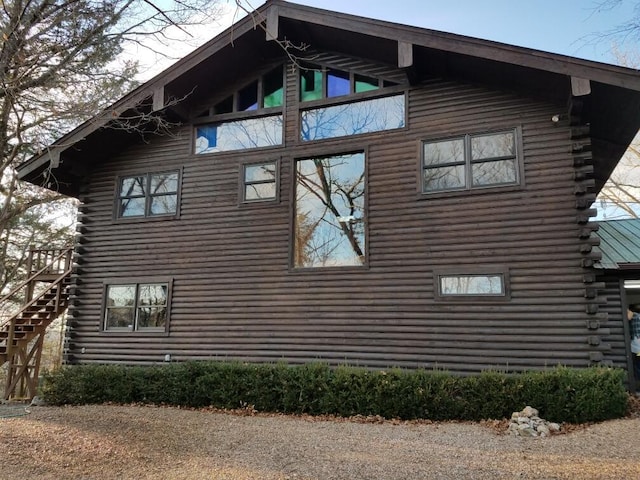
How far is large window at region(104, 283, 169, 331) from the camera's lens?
11008mm

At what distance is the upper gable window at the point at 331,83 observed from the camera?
10.3m

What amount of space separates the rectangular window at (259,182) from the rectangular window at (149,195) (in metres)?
1.74

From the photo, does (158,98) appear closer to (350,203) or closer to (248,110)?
(248,110)

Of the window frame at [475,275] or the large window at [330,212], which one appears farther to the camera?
the large window at [330,212]

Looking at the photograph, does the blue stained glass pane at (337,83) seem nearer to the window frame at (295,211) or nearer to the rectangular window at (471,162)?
the window frame at (295,211)

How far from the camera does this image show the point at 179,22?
717cm

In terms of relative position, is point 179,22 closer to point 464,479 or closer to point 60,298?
point 464,479

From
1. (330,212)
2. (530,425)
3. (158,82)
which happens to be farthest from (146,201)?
(530,425)

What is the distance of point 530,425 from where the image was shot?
6781mm

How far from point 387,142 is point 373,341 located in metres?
3.90

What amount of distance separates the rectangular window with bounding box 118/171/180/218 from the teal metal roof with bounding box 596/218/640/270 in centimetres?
885

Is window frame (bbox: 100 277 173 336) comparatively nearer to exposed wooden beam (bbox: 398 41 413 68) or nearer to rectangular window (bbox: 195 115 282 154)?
rectangular window (bbox: 195 115 282 154)

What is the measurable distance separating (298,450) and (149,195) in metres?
7.75

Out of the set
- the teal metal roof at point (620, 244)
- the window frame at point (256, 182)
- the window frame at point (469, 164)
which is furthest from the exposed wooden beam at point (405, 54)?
the teal metal roof at point (620, 244)
